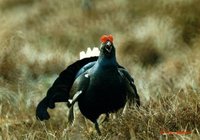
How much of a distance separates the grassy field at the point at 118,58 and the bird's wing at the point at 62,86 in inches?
5.9

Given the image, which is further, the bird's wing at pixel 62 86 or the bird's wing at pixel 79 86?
the bird's wing at pixel 62 86

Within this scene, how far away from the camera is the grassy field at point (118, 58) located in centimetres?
501

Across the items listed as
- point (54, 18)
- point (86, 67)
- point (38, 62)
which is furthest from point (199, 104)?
point (54, 18)

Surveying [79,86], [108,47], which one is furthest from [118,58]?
[108,47]

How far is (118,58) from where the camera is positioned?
9.23m

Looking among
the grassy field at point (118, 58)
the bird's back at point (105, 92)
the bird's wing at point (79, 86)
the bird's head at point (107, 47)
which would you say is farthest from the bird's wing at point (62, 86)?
the bird's head at point (107, 47)

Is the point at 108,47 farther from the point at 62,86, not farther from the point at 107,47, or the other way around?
the point at 62,86

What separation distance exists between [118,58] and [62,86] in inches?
128

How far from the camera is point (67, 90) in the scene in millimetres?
6055

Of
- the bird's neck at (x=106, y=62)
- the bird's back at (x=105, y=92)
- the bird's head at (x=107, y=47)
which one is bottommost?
the bird's back at (x=105, y=92)

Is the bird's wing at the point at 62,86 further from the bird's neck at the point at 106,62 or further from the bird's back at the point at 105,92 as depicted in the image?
the bird's neck at the point at 106,62

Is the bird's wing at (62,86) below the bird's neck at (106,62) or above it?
below

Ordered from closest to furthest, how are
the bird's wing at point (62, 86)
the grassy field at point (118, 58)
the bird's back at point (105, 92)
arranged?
the grassy field at point (118, 58) → the bird's back at point (105, 92) → the bird's wing at point (62, 86)

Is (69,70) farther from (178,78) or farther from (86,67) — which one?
(178,78)
